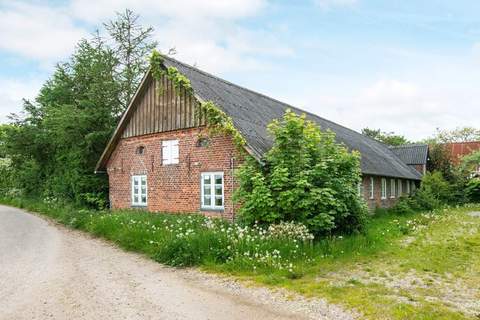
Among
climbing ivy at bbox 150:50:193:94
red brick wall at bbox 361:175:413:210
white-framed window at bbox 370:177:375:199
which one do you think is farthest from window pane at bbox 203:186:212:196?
white-framed window at bbox 370:177:375:199

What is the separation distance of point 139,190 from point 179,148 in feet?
10.8

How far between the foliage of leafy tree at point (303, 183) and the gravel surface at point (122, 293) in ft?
10.0

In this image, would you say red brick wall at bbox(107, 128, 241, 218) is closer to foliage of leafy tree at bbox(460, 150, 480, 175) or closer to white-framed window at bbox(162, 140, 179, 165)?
white-framed window at bbox(162, 140, 179, 165)

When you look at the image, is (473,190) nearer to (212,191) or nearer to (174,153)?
(212,191)

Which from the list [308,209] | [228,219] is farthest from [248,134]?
[308,209]

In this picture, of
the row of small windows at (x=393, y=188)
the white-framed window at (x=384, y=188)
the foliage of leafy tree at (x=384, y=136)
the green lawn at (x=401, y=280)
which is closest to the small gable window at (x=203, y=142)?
the green lawn at (x=401, y=280)

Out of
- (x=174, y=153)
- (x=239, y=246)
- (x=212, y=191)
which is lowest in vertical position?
(x=239, y=246)

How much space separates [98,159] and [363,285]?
16741 millimetres

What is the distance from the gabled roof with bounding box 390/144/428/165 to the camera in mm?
35094

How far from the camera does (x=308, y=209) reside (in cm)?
1038

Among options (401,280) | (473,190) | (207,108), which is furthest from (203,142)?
(473,190)

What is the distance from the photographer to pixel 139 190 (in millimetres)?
17188

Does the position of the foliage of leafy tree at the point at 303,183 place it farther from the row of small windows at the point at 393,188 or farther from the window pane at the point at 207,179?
the row of small windows at the point at 393,188

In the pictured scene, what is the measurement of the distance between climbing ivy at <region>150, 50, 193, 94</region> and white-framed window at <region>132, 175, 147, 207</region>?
4.24 metres
